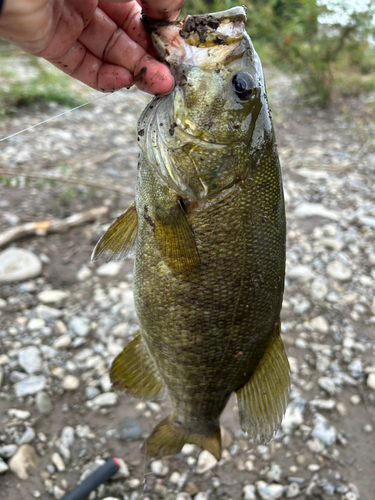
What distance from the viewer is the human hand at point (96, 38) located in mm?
1603

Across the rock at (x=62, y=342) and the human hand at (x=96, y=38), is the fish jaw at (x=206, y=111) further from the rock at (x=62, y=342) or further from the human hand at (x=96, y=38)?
the rock at (x=62, y=342)

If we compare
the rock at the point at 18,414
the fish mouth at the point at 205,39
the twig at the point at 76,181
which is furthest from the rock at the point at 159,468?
the twig at the point at 76,181

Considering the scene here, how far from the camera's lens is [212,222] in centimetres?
167

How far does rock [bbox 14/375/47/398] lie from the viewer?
2604 millimetres

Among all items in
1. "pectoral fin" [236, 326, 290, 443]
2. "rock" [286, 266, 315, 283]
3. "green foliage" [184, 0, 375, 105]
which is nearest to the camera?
"pectoral fin" [236, 326, 290, 443]

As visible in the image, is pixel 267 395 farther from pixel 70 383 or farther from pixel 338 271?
pixel 338 271

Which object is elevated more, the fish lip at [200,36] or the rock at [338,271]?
the fish lip at [200,36]

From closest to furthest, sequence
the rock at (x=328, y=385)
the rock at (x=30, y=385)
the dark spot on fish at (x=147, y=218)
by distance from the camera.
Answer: the dark spot on fish at (x=147, y=218), the rock at (x=30, y=385), the rock at (x=328, y=385)

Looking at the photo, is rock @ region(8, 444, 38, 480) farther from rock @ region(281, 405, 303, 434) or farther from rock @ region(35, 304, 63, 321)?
rock @ region(281, 405, 303, 434)

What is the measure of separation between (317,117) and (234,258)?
7.48m

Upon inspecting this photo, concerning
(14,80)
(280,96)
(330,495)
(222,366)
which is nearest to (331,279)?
(330,495)

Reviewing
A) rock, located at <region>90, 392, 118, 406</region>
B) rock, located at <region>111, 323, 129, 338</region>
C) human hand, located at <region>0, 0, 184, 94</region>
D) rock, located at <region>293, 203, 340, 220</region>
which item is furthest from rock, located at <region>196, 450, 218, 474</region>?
rock, located at <region>293, 203, 340, 220</region>

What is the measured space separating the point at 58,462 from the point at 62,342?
854 millimetres

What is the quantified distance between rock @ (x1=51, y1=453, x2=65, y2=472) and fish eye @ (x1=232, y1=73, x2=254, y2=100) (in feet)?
7.07
